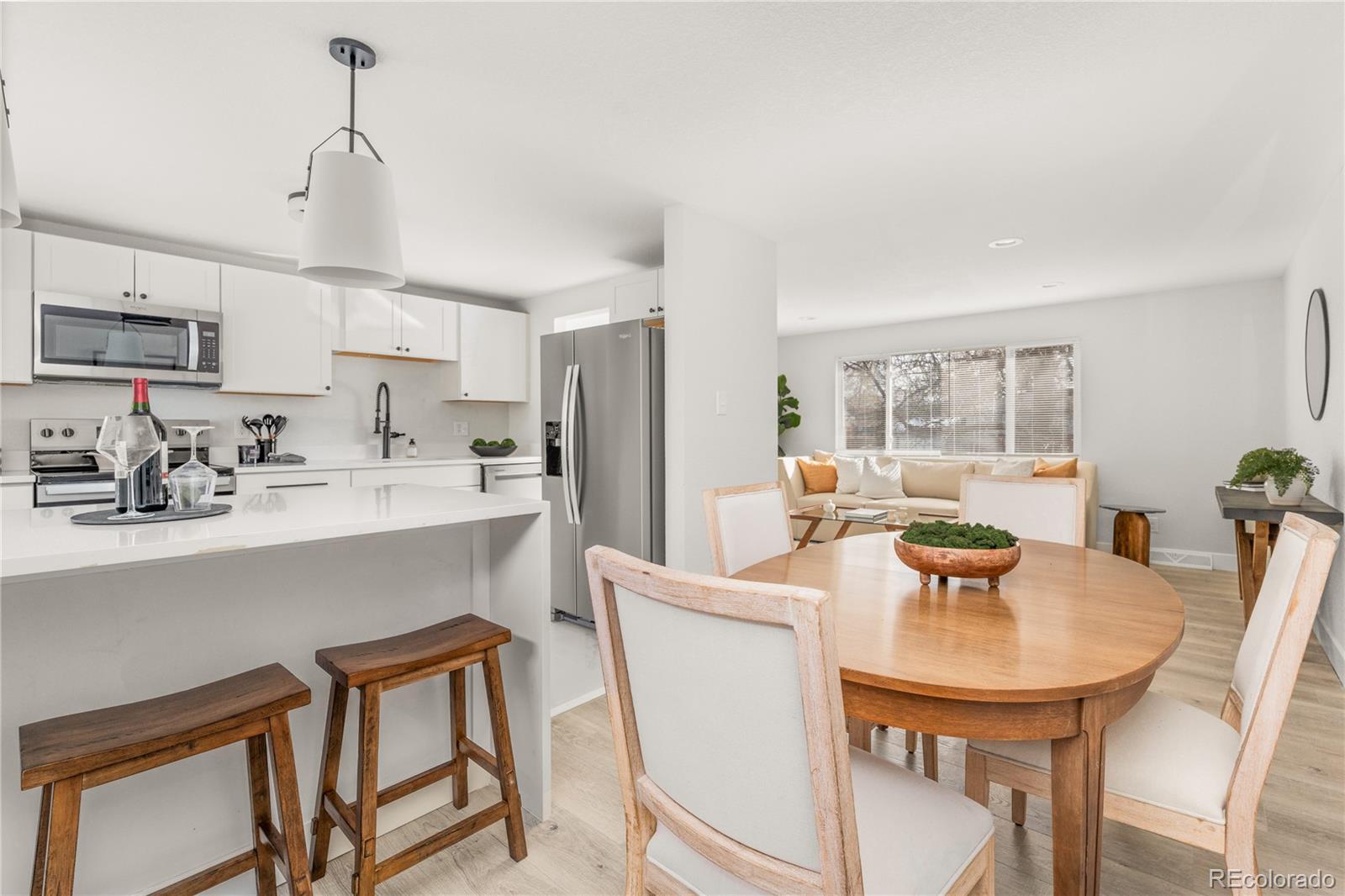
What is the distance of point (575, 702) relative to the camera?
8.88 feet

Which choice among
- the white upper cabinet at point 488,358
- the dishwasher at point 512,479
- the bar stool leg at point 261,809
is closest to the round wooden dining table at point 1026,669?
the bar stool leg at point 261,809

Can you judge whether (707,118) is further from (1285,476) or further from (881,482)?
(881,482)

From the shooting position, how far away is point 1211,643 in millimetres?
3320

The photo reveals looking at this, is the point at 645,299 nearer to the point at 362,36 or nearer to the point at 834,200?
the point at 834,200

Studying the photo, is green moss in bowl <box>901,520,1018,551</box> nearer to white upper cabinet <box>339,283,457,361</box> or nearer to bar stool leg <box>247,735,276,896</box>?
bar stool leg <box>247,735,276,896</box>

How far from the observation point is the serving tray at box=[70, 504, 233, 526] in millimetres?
1438

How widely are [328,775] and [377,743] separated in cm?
27

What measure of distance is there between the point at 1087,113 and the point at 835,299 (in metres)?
3.10

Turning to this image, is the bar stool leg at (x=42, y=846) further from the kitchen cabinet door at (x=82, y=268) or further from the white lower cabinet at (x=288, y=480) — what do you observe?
the kitchen cabinet door at (x=82, y=268)

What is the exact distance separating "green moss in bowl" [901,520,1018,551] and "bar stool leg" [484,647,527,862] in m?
1.10

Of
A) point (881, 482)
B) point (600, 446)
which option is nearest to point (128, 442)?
point (600, 446)

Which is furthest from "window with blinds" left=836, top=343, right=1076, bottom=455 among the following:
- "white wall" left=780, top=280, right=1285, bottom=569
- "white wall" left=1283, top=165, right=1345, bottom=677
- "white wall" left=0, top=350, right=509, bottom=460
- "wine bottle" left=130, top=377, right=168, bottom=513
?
"wine bottle" left=130, top=377, right=168, bottom=513

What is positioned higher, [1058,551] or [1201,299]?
[1201,299]

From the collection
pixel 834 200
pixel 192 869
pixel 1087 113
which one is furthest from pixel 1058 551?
pixel 192 869
